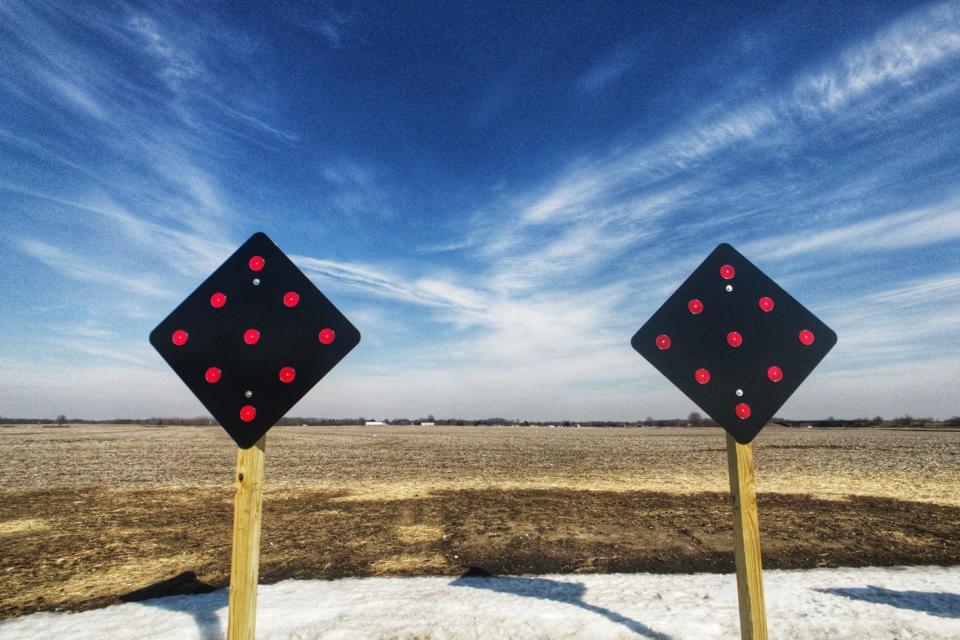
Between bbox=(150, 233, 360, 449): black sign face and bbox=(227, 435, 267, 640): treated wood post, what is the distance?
8.2 inches

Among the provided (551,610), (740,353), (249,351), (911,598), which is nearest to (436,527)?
(551,610)

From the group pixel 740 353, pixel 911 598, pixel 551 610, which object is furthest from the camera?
pixel 911 598

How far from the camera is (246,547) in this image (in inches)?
118

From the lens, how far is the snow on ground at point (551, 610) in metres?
4.83

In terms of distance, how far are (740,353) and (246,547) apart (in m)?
3.51

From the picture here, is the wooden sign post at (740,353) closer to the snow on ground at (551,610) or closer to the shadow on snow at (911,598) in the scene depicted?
the snow on ground at (551,610)

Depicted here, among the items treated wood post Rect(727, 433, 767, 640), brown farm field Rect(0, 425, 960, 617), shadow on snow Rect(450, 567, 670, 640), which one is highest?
treated wood post Rect(727, 433, 767, 640)

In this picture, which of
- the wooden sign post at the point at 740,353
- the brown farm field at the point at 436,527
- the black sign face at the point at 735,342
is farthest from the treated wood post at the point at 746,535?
the brown farm field at the point at 436,527

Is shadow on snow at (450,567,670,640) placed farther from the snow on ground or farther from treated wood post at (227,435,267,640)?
treated wood post at (227,435,267,640)

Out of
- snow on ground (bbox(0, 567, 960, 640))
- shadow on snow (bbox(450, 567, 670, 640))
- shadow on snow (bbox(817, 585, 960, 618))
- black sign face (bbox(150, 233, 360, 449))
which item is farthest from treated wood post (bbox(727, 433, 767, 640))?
shadow on snow (bbox(817, 585, 960, 618))

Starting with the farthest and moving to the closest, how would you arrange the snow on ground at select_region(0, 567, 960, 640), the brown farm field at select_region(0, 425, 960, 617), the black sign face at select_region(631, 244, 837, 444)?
the brown farm field at select_region(0, 425, 960, 617), the snow on ground at select_region(0, 567, 960, 640), the black sign face at select_region(631, 244, 837, 444)

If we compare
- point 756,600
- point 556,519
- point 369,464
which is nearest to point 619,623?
point 756,600

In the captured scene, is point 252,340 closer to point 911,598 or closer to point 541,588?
A: point 541,588

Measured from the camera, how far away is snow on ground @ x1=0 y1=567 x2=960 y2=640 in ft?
15.8
